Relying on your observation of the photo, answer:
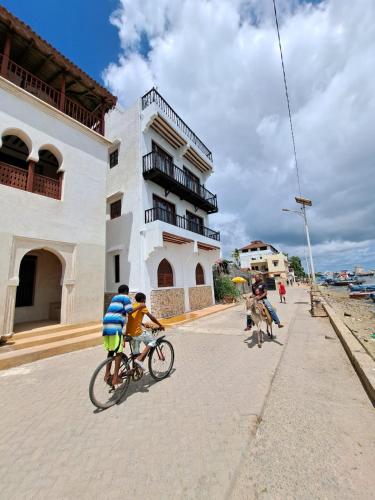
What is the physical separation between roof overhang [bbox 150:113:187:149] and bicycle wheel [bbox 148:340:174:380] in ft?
39.8

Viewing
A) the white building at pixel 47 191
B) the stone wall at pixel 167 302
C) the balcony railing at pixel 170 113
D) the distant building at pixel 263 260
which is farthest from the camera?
the distant building at pixel 263 260

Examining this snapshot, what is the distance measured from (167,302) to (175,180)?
6892 millimetres

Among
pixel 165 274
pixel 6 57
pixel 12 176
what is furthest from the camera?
pixel 165 274

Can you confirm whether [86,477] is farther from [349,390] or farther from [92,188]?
[92,188]

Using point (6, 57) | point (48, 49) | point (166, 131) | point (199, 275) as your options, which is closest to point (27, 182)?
point (6, 57)

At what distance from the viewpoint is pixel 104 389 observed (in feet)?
12.0

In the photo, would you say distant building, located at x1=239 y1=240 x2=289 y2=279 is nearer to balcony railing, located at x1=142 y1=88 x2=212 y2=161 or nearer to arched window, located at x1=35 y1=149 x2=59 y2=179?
balcony railing, located at x1=142 y1=88 x2=212 y2=161

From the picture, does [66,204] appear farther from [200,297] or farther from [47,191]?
[200,297]

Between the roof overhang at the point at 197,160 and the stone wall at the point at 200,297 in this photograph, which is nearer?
the stone wall at the point at 200,297

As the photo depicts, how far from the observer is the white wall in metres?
6.88

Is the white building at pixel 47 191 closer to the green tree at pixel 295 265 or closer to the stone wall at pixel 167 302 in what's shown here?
the stone wall at pixel 167 302

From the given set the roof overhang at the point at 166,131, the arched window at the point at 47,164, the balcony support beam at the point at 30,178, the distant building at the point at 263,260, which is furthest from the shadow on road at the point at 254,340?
the distant building at the point at 263,260

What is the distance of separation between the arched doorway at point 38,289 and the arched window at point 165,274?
4.80 metres

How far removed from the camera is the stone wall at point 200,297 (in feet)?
46.7
